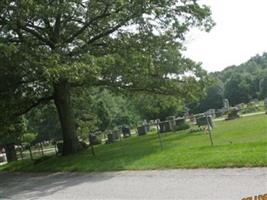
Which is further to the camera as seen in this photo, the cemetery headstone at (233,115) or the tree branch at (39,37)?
the cemetery headstone at (233,115)

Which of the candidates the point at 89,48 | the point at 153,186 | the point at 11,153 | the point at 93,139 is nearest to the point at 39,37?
the point at 89,48

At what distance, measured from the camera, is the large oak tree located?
21609 mm

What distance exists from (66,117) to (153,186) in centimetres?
1618

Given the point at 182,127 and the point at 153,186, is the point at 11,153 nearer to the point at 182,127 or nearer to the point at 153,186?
the point at 182,127

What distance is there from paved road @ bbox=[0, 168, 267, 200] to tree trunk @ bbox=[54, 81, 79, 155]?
961 centimetres

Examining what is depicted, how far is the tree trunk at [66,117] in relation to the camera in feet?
88.7

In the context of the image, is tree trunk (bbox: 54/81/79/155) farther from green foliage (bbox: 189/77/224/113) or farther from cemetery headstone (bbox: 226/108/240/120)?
green foliage (bbox: 189/77/224/113)

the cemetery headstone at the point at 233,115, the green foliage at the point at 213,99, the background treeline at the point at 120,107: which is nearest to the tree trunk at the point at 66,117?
the background treeline at the point at 120,107

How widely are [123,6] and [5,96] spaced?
7037mm

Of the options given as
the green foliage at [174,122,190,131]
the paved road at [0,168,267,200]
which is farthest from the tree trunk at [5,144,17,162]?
the paved road at [0,168,267,200]

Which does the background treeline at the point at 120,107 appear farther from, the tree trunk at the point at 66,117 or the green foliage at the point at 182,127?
the tree trunk at the point at 66,117

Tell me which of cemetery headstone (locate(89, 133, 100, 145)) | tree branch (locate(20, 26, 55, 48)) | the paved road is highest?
tree branch (locate(20, 26, 55, 48))

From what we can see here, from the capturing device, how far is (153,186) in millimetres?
11844

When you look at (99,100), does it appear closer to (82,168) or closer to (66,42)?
(66,42)
